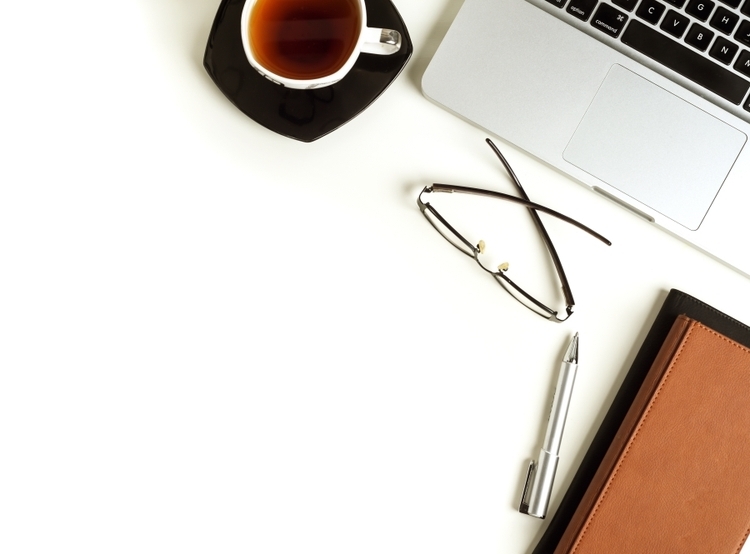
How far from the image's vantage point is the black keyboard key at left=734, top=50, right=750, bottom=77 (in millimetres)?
559

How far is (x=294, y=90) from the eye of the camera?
1.87ft

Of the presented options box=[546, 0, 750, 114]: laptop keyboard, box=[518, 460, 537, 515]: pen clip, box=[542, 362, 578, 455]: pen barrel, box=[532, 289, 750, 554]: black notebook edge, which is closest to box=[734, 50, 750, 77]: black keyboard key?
box=[546, 0, 750, 114]: laptop keyboard

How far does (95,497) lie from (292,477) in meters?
0.20

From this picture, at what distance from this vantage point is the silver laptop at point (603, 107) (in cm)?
57

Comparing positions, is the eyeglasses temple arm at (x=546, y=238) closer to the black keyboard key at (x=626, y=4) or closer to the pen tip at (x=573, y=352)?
the pen tip at (x=573, y=352)

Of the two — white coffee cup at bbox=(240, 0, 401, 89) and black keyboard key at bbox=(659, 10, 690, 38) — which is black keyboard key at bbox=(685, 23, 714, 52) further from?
white coffee cup at bbox=(240, 0, 401, 89)

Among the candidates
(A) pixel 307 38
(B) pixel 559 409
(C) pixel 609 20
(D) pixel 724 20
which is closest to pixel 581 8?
(C) pixel 609 20

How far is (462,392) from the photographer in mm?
593

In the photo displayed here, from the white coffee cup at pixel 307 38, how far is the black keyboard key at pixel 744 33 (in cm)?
33

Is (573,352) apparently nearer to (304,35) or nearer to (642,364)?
(642,364)

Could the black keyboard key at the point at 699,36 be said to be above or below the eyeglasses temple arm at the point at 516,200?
above

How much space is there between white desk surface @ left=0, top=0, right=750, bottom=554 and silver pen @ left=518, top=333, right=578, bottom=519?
0.02 m

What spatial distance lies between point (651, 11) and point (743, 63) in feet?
0.33

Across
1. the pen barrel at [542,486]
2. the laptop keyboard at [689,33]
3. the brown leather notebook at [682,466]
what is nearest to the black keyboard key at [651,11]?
the laptop keyboard at [689,33]
